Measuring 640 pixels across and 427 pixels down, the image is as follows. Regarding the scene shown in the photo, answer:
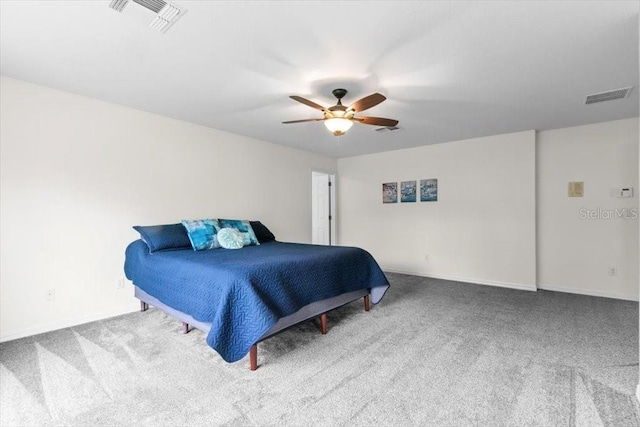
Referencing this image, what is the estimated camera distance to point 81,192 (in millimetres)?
3107

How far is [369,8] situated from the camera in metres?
1.76

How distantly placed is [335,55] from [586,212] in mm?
4134

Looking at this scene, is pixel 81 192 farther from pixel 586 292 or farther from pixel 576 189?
pixel 586 292

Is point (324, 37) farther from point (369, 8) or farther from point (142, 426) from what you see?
point (142, 426)

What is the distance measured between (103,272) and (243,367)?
82.6 inches

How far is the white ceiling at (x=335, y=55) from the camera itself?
1810 mm

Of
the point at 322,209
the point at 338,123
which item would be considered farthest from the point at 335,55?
the point at 322,209

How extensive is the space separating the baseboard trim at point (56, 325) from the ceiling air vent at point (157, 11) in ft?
9.41

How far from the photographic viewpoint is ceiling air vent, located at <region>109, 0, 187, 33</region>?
1.74m

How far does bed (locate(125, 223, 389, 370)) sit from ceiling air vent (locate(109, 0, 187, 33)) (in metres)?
1.71

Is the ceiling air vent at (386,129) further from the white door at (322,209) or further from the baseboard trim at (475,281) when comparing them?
the baseboard trim at (475,281)

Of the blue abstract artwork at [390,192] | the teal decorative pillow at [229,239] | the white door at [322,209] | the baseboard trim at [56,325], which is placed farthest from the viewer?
the white door at [322,209]

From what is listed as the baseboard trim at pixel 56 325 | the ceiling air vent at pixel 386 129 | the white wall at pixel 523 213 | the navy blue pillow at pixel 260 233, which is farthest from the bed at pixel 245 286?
the white wall at pixel 523 213

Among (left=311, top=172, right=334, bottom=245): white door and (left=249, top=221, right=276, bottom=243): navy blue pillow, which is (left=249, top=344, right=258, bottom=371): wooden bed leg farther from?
(left=311, top=172, right=334, bottom=245): white door
